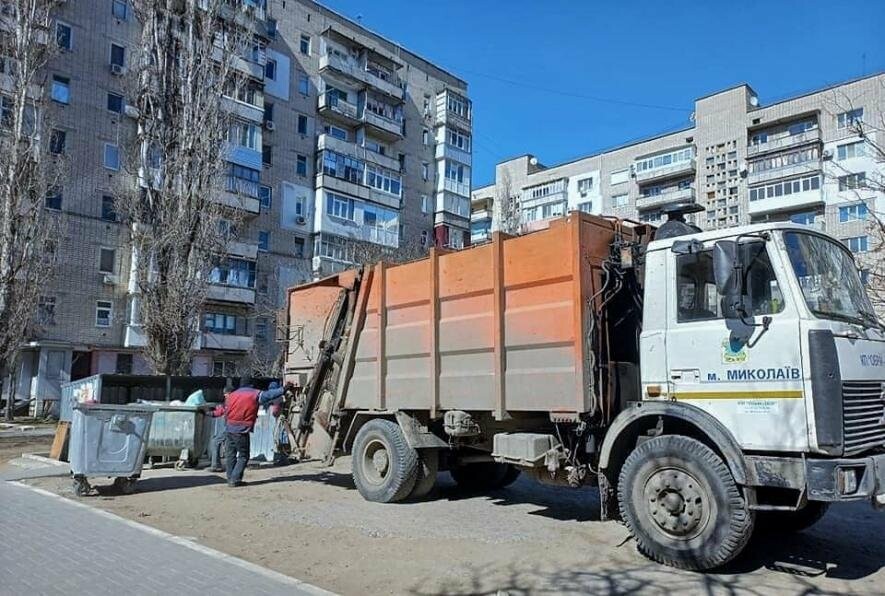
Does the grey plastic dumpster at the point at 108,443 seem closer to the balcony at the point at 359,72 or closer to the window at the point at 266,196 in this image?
the window at the point at 266,196

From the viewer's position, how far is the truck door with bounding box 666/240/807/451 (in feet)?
17.3

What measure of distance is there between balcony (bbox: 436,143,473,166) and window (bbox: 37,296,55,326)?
90.9 ft

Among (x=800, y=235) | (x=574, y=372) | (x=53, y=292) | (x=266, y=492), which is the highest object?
(x=53, y=292)

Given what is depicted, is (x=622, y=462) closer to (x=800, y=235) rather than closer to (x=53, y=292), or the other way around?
(x=800, y=235)

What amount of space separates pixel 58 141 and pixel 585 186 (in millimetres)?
45100

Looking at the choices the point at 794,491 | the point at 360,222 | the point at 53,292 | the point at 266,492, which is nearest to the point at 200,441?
the point at 266,492

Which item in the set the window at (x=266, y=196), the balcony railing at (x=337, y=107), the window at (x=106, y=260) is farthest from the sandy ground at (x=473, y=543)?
the balcony railing at (x=337, y=107)

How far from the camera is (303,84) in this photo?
139 ft

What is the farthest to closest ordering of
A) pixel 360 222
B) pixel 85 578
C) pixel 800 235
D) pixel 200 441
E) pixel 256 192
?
pixel 360 222 → pixel 256 192 → pixel 200 441 → pixel 800 235 → pixel 85 578

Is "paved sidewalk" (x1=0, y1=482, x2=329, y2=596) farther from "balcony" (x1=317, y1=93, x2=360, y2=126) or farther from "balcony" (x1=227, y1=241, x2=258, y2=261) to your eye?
"balcony" (x1=317, y1=93, x2=360, y2=126)

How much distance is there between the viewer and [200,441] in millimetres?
12156

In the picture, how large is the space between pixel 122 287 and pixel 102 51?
11492mm

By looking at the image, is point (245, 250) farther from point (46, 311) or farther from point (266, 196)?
point (46, 311)

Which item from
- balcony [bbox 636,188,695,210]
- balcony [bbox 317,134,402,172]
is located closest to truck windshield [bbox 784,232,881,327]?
balcony [bbox 317,134,402,172]
